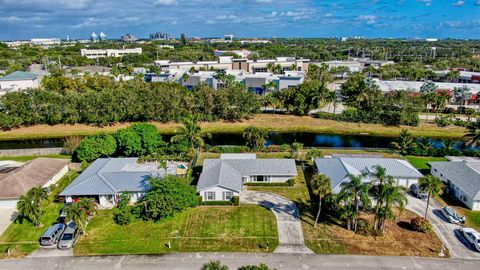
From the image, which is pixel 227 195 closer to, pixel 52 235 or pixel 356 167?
pixel 356 167

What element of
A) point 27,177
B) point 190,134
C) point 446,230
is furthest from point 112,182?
point 446,230

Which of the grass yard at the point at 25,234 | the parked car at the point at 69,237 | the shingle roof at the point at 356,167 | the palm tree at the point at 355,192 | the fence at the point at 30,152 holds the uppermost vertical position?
the palm tree at the point at 355,192

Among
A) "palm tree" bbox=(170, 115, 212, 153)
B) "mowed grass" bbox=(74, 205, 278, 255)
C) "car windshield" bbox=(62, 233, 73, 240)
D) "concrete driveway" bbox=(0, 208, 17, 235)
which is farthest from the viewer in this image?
"palm tree" bbox=(170, 115, 212, 153)

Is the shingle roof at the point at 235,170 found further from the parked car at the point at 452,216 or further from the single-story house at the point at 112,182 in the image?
the parked car at the point at 452,216

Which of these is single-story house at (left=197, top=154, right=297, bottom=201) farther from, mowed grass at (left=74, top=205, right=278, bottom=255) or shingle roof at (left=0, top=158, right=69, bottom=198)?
shingle roof at (left=0, top=158, right=69, bottom=198)

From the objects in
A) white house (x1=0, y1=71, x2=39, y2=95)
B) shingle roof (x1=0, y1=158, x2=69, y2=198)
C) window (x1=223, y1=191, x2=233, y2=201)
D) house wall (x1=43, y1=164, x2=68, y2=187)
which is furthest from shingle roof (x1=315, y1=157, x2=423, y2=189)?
white house (x1=0, y1=71, x2=39, y2=95)

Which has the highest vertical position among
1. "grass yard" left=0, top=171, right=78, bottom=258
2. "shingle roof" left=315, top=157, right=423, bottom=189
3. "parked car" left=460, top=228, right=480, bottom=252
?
"shingle roof" left=315, top=157, right=423, bottom=189

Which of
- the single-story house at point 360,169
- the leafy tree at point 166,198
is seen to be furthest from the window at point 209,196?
the single-story house at point 360,169
